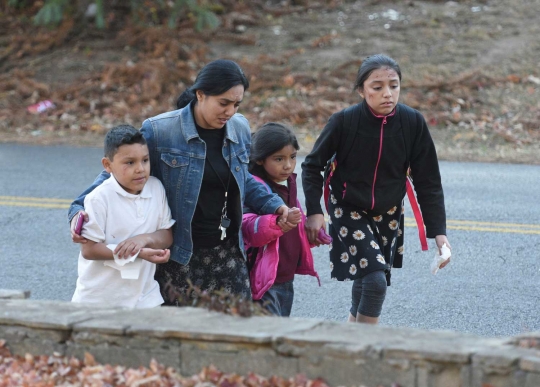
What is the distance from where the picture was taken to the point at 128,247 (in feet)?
13.1

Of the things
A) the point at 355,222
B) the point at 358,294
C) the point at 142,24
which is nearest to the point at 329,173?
the point at 355,222

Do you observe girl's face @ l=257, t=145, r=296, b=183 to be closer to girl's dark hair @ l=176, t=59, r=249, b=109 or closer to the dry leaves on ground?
girl's dark hair @ l=176, t=59, r=249, b=109

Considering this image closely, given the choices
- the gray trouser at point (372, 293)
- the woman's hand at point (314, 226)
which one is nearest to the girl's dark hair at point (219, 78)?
the woman's hand at point (314, 226)

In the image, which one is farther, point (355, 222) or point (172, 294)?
point (355, 222)

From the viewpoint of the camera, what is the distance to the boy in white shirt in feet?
13.1

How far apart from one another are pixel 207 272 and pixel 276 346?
50.2 inches

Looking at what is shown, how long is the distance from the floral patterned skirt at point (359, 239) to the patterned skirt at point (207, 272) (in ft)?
1.98

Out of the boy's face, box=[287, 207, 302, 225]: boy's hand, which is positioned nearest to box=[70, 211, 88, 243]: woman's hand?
the boy's face

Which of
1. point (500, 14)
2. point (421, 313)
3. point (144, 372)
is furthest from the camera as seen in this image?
point (500, 14)

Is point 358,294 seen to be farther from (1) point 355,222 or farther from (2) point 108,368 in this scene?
(2) point 108,368

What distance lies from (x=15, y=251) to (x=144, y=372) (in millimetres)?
4501

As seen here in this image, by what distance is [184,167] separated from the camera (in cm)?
418

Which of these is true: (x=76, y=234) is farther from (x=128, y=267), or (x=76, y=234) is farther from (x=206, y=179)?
(x=206, y=179)

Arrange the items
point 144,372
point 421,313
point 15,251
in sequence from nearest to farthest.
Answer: point 144,372 → point 421,313 → point 15,251
